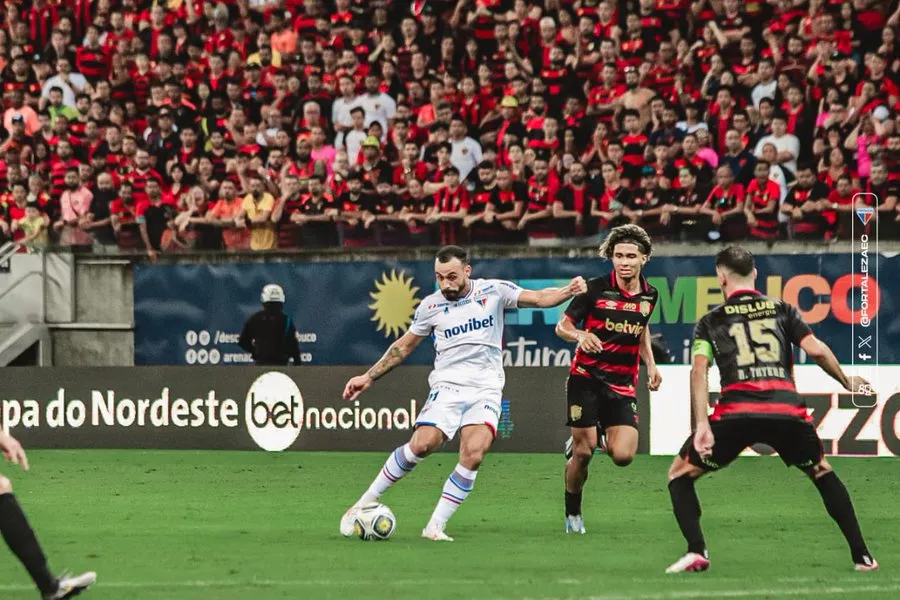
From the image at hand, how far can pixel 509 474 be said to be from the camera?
16.8 meters

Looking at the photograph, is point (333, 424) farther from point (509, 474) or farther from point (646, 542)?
point (646, 542)

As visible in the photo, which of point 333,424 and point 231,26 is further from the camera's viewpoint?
point 231,26

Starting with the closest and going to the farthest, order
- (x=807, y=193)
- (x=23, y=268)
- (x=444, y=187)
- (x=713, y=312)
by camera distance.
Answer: (x=713, y=312) → (x=807, y=193) → (x=444, y=187) → (x=23, y=268)

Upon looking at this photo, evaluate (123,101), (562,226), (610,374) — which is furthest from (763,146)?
(123,101)

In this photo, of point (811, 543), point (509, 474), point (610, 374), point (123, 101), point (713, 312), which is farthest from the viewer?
point (123, 101)

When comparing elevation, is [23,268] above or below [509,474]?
above

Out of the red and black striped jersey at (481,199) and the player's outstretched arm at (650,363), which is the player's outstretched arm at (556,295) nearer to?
the player's outstretched arm at (650,363)

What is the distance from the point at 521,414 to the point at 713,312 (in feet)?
34.8

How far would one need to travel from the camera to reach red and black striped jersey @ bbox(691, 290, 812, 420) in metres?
9.04

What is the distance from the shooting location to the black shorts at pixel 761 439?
9.02m

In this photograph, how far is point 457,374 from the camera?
37.8 ft

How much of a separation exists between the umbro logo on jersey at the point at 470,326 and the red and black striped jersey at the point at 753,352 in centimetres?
267

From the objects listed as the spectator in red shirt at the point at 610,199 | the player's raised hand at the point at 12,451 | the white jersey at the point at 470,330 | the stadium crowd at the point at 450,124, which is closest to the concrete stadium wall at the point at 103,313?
the stadium crowd at the point at 450,124

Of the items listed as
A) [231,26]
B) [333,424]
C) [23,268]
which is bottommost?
[333,424]
